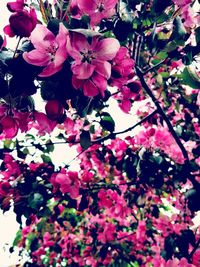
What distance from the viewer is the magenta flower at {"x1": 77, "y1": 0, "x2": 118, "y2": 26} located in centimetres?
105

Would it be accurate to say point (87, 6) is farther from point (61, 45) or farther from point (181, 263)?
point (181, 263)

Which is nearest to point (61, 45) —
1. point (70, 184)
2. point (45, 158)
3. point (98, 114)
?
point (98, 114)

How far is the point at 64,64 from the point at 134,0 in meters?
0.50

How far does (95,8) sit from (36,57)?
0.29 metres

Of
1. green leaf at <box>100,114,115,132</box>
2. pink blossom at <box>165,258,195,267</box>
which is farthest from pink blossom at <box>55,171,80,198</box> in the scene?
pink blossom at <box>165,258,195,267</box>

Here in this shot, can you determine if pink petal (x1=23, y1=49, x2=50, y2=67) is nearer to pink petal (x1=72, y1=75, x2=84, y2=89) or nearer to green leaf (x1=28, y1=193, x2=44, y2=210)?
pink petal (x1=72, y1=75, x2=84, y2=89)

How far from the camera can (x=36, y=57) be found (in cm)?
94

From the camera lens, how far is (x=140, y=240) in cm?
427

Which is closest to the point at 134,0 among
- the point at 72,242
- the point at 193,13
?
the point at 193,13

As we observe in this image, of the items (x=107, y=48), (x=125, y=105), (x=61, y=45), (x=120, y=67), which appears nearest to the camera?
(x=61, y=45)

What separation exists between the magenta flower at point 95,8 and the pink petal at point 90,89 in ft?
0.68

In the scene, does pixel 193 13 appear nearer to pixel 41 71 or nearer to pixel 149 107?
pixel 41 71

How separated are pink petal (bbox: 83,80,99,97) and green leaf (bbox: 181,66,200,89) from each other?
Result: 294 mm

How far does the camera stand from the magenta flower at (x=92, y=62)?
3.00 ft
